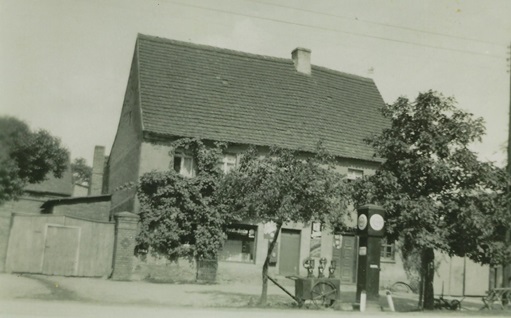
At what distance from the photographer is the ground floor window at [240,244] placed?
74.2 ft

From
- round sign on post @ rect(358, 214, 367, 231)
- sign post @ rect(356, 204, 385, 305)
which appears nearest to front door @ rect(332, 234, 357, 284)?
round sign on post @ rect(358, 214, 367, 231)

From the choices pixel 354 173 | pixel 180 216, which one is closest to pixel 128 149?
pixel 180 216

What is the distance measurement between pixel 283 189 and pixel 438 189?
503 cm

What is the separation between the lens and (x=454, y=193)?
1602cm

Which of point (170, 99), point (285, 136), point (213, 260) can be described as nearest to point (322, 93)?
point (285, 136)

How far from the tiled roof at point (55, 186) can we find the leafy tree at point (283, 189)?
120ft

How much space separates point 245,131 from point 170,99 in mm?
3645

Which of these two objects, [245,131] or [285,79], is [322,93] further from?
[245,131]

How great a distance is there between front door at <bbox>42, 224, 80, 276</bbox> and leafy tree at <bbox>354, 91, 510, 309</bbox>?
10837mm

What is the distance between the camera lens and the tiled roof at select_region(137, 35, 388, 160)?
23.2m

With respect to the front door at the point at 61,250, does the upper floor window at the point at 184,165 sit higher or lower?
higher

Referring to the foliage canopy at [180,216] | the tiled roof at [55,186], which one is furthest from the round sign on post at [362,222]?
the tiled roof at [55,186]

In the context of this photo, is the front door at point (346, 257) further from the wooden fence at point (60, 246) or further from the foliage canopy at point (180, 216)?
the wooden fence at point (60, 246)

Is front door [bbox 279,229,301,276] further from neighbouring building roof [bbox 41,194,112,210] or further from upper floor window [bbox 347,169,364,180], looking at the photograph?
neighbouring building roof [bbox 41,194,112,210]
